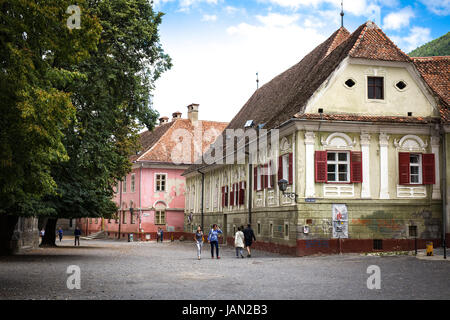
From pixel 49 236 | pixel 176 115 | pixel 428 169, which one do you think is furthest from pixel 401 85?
pixel 176 115

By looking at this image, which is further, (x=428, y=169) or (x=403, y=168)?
(x=428, y=169)

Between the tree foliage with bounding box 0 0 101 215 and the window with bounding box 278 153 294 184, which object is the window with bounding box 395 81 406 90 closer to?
the window with bounding box 278 153 294 184

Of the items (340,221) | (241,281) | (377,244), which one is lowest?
(241,281)

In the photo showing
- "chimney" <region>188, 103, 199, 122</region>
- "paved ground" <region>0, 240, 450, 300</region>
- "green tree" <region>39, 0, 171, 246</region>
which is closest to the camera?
"paved ground" <region>0, 240, 450, 300</region>

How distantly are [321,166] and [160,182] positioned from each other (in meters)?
33.6

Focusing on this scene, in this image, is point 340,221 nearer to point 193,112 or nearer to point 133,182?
point 133,182

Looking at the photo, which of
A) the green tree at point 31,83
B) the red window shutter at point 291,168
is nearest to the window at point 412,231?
the red window shutter at point 291,168

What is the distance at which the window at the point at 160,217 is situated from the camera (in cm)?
5662

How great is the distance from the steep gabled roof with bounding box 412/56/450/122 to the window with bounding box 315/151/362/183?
16.5ft

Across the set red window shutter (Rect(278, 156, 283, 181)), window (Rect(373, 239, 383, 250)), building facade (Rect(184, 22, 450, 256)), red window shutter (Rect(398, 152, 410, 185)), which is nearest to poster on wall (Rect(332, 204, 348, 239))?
building facade (Rect(184, 22, 450, 256))

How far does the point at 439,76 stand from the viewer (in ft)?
100

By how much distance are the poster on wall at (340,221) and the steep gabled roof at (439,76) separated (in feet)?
22.3

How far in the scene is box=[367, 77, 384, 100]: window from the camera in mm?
27208
